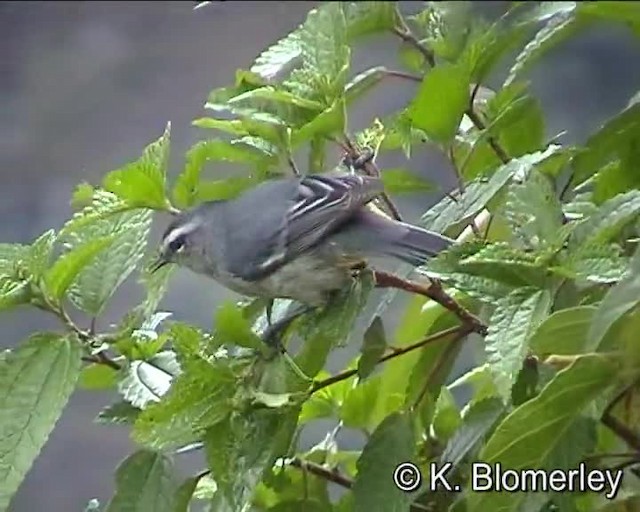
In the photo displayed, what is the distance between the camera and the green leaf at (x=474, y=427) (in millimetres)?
629

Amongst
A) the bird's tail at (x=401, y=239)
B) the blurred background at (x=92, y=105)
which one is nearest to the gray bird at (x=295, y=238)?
the bird's tail at (x=401, y=239)

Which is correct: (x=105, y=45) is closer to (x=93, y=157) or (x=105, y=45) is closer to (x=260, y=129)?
(x=93, y=157)

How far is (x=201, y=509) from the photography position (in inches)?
28.5

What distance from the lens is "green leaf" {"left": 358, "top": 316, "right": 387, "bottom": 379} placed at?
0.64 m

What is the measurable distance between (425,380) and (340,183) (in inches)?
5.0

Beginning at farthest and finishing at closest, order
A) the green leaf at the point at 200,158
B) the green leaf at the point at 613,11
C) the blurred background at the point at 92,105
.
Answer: the blurred background at the point at 92,105 < the green leaf at the point at 200,158 < the green leaf at the point at 613,11

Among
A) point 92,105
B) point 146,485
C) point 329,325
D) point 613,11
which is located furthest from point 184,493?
point 92,105

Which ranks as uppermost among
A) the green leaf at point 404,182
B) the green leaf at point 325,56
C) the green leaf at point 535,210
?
the green leaf at point 325,56

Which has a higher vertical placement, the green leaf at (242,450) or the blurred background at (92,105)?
the green leaf at (242,450)

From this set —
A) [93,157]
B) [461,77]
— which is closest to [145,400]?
[461,77]

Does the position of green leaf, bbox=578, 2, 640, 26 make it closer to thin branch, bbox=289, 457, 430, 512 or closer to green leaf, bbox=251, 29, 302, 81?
green leaf, bbox=251, 29, 302, 81

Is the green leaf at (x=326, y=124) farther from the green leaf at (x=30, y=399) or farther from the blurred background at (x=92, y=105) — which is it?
the blurred background at (x=92, y=105)

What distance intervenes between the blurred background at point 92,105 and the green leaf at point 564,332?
26.7 inches

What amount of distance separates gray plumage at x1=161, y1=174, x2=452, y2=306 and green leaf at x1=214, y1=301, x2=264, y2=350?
7 cm
